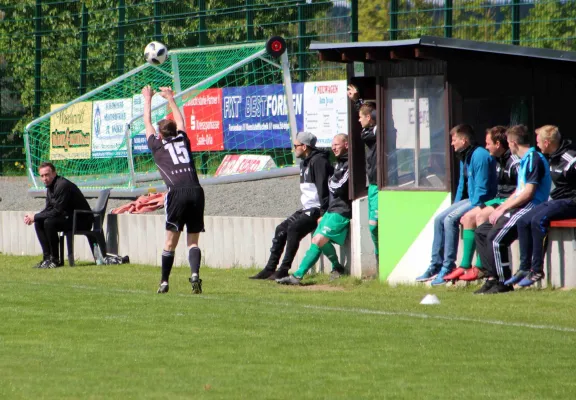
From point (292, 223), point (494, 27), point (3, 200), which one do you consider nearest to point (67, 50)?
point (3, 200)

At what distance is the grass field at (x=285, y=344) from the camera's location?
7.21m

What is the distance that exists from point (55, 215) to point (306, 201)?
15.3 feet

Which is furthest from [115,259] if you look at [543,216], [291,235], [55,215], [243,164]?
[543,216]

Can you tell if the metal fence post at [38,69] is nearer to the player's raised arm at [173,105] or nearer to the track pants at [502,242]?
the player's raised arm at [173,105]

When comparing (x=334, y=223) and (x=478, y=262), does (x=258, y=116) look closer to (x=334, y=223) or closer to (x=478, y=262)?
(x=334, y=223)

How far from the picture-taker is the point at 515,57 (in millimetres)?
13883

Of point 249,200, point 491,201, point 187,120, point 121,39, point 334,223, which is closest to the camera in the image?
point 491,201

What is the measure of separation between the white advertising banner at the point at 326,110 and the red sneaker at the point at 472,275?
29.5 feet

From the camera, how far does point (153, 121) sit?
2464cm

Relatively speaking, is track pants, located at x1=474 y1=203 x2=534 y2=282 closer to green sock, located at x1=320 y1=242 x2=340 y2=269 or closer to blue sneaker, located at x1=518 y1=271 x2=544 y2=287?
blue sneaker, located at x1=518 y1=271 x2=544 y2=287

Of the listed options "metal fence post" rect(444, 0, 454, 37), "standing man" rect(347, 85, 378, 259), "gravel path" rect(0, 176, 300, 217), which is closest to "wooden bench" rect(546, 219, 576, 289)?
"standing man" rect(347, 85, 378, 259)

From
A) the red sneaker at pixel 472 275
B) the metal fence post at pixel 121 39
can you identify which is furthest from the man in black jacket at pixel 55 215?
the metal fence post at pixel 121 39

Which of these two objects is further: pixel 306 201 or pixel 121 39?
pixel 121 39

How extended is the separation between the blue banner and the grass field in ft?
31.8
